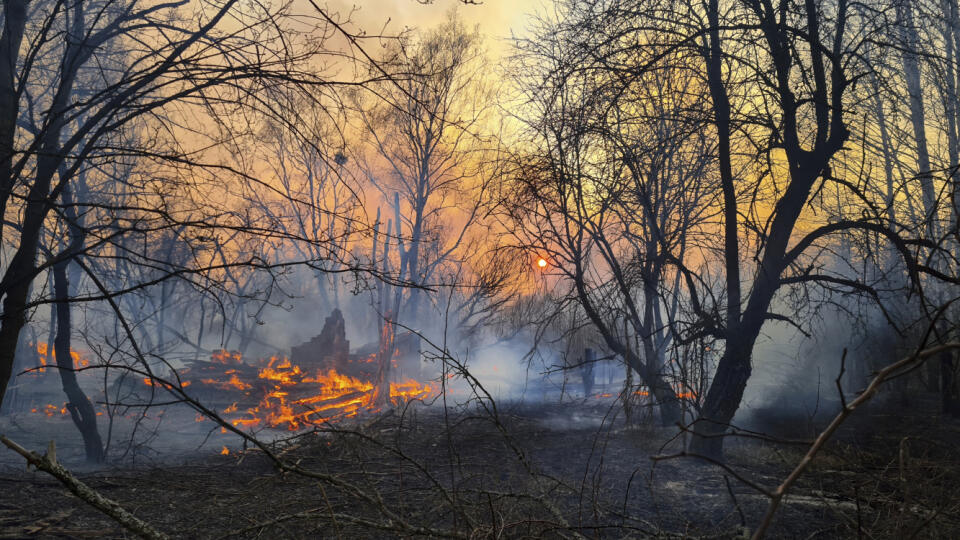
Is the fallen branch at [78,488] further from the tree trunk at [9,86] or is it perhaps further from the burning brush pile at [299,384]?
the burning brush pile at [299,384]

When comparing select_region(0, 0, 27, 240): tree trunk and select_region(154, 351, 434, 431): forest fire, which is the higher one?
select_region(0, 0, 27, 240): tree trunk

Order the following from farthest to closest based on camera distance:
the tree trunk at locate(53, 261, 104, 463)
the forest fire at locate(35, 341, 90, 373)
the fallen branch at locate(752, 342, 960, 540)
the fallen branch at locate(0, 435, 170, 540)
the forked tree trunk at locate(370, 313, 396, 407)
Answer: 1. the forked tree trunk at locate(370, 313, 396, 407)
2. the forest fire at locate(35, 341, 90, 373)
3. the tree trunk at locate(53, 261, 104, 463)
4. the fallen branch at locate(0, 435, 170, 540)
5. the fallen branch at locate(752, 342, 960, 540)

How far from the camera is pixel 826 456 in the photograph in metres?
6.52

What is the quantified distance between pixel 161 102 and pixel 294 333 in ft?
123

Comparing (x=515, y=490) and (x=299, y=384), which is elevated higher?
(x=299, y=384)

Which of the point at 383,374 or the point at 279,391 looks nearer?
the point at 279,391

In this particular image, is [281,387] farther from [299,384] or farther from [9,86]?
[9,86]

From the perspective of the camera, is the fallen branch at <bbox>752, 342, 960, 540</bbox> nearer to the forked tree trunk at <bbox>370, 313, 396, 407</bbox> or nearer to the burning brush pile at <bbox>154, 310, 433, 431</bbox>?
the burning brush pile at <bbox>154, 310, 433, 431</bbox>

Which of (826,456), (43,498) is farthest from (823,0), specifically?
(43,498)

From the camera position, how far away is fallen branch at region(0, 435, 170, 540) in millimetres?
1381

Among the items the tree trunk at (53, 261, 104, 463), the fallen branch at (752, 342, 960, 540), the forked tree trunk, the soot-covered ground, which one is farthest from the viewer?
the forked tree trunk

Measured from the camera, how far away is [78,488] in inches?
61.7

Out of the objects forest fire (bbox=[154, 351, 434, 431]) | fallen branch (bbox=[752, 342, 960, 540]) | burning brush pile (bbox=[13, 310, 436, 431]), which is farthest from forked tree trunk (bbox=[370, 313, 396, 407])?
fallen branch (bbox=[752, 342, 960, 540])

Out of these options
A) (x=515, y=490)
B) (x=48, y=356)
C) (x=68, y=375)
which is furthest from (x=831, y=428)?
(x=48, y=356)
